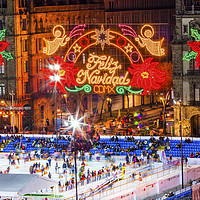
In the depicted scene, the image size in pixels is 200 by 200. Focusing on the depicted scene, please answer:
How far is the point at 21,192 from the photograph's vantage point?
8800 cm

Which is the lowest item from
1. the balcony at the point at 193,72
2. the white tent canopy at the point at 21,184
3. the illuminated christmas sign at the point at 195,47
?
the white tent canopy at the point at 21,184

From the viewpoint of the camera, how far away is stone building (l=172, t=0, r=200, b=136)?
128 meters

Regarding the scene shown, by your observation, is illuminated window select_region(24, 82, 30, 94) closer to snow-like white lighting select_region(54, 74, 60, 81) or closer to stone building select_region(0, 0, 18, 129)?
stone building select_region(0, 0, 18, 129)

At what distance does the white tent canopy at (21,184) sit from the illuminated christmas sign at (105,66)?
42421 mm

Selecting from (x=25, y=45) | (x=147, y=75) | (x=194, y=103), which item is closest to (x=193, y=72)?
(x=194, y=103)

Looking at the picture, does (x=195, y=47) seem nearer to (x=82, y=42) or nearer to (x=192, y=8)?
(x=192, y=8)

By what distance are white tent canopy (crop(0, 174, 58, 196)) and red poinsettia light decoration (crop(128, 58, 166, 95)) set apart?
44065 mm

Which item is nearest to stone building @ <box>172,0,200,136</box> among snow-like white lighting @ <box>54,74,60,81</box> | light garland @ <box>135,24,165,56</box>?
light garland @ <box>135,24,165,56</box>

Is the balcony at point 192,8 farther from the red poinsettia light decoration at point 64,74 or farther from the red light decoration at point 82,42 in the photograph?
the red poinsettia light decoration at point 64,74

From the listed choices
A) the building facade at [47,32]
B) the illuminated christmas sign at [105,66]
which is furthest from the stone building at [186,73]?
the building facade at [47,32]

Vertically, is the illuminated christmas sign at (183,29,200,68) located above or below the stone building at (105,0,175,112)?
below

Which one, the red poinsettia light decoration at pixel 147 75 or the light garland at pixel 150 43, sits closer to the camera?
the red poinsettia light decoration at pixel 147 75

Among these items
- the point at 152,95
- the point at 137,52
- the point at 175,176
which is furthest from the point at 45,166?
the point at 152,95

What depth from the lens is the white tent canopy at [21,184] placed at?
3462 inches
